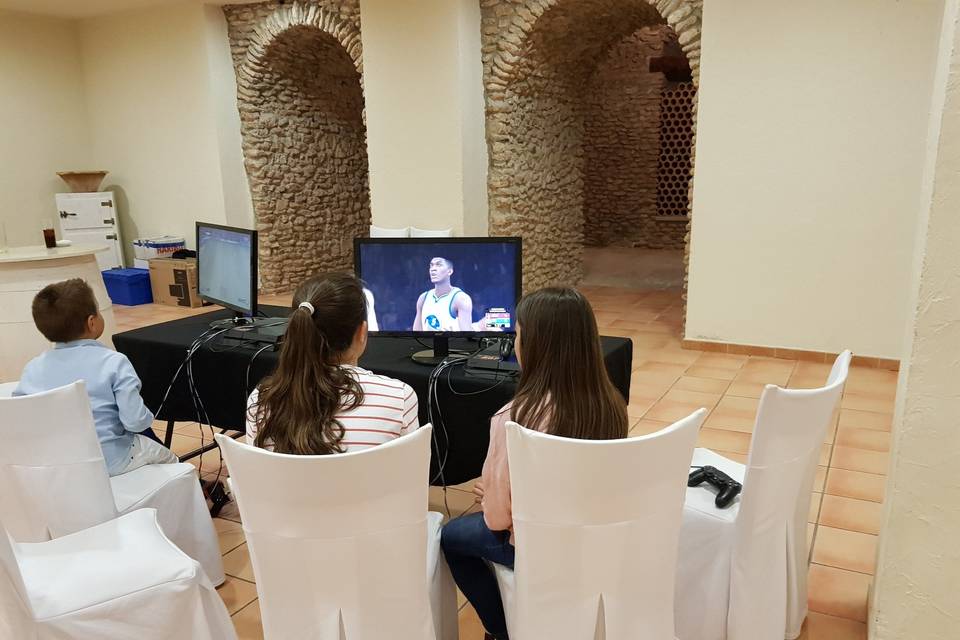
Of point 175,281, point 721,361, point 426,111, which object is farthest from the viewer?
point 175,281

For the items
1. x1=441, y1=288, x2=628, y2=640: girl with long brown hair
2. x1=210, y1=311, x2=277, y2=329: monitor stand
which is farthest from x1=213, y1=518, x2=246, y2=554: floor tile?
x1=441, y1=288, x2=628, y2=640: girl with long brown hair

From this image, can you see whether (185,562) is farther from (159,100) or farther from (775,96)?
(159,100)

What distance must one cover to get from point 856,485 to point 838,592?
89cm

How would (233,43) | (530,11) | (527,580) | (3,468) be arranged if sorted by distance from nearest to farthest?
1. (527,580)
2. (3,468)
3. (530,11)
4. (233,43)

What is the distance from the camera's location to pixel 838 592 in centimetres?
233

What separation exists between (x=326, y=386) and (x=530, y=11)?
15.6ft

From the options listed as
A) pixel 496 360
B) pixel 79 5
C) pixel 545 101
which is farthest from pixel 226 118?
pixel 496 360

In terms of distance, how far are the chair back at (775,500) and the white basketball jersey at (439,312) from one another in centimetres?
114

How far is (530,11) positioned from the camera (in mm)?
5570

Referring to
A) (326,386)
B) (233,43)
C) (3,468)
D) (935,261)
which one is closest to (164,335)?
(3,468)

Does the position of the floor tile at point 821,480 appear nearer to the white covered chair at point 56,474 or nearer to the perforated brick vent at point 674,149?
the white covered chair at point 56,474

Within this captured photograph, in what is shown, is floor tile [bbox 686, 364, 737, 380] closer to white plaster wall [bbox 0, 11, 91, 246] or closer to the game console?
the game console

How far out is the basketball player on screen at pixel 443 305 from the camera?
249 cm

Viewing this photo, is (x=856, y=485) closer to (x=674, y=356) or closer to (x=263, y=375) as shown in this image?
(x=674, y=356)
